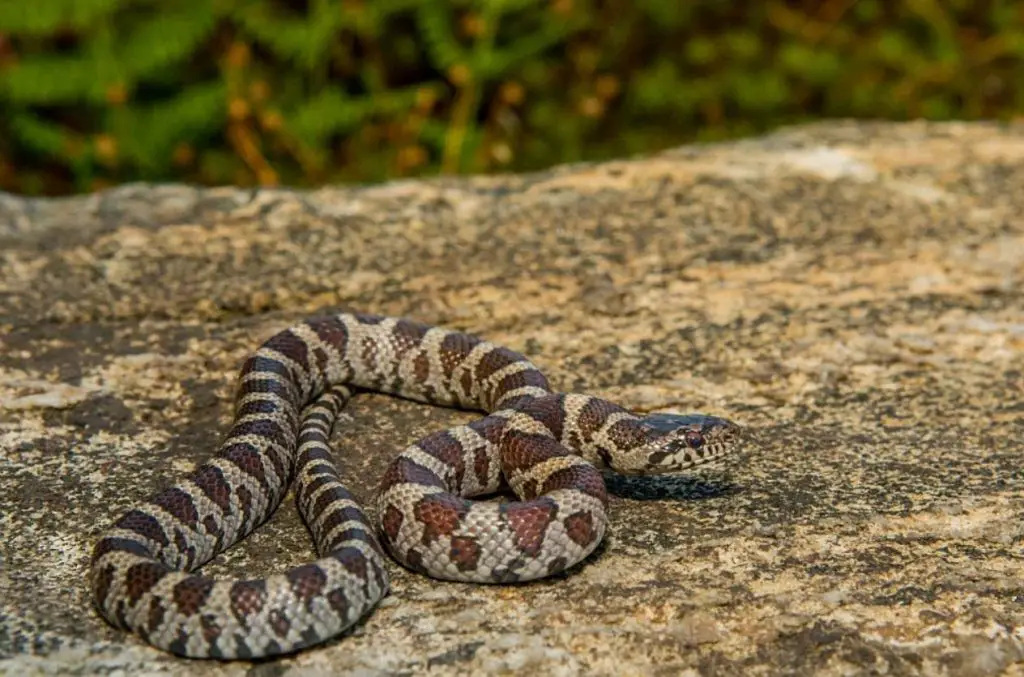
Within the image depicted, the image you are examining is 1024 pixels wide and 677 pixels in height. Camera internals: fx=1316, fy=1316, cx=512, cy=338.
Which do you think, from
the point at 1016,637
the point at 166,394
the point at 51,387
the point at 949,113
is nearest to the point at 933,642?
the point at 1016,637

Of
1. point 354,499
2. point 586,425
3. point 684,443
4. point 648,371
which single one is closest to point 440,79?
point 648,371

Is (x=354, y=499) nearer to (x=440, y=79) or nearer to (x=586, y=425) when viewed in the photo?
(x=586, y=425)

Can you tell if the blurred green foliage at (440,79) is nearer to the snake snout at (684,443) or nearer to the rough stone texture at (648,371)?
the rough stone texture at (648,371)

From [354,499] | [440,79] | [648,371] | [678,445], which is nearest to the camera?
[354,499]

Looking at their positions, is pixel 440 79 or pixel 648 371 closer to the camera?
pixel 648 371

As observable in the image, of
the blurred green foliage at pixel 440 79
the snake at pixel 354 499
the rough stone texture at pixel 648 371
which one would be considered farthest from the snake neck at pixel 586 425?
the blurred green foliage at pixel 440 79

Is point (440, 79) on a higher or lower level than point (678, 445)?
higher

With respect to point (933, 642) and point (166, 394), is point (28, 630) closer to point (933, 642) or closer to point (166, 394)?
point (166, 394)
